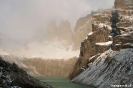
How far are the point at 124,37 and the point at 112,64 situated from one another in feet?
105

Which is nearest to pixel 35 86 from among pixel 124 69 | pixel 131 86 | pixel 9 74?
pixel 9 74

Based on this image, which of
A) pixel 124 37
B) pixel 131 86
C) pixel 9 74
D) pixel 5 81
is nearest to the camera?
pixel 5 81

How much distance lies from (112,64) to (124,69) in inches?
832

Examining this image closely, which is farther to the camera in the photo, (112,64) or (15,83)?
(112,64)

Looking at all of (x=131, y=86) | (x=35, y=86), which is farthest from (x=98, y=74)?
(x=35, y=86)

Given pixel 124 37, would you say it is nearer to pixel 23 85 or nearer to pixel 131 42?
pixel 131 42

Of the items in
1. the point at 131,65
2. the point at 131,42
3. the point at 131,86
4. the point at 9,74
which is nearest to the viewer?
the point at 9,74

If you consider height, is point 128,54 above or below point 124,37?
below

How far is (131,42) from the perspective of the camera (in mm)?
157000

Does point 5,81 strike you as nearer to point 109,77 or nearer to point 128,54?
point 109,77

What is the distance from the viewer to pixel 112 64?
472ft

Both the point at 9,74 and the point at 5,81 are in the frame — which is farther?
the point at 9,74

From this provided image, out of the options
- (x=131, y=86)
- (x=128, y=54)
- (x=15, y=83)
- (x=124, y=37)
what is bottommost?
(x=131, y=86)

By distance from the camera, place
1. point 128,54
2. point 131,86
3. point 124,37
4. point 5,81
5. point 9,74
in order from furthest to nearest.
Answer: point 124,37 → point 128,54 → point 131,86 → point 9,74 → point 5,81
